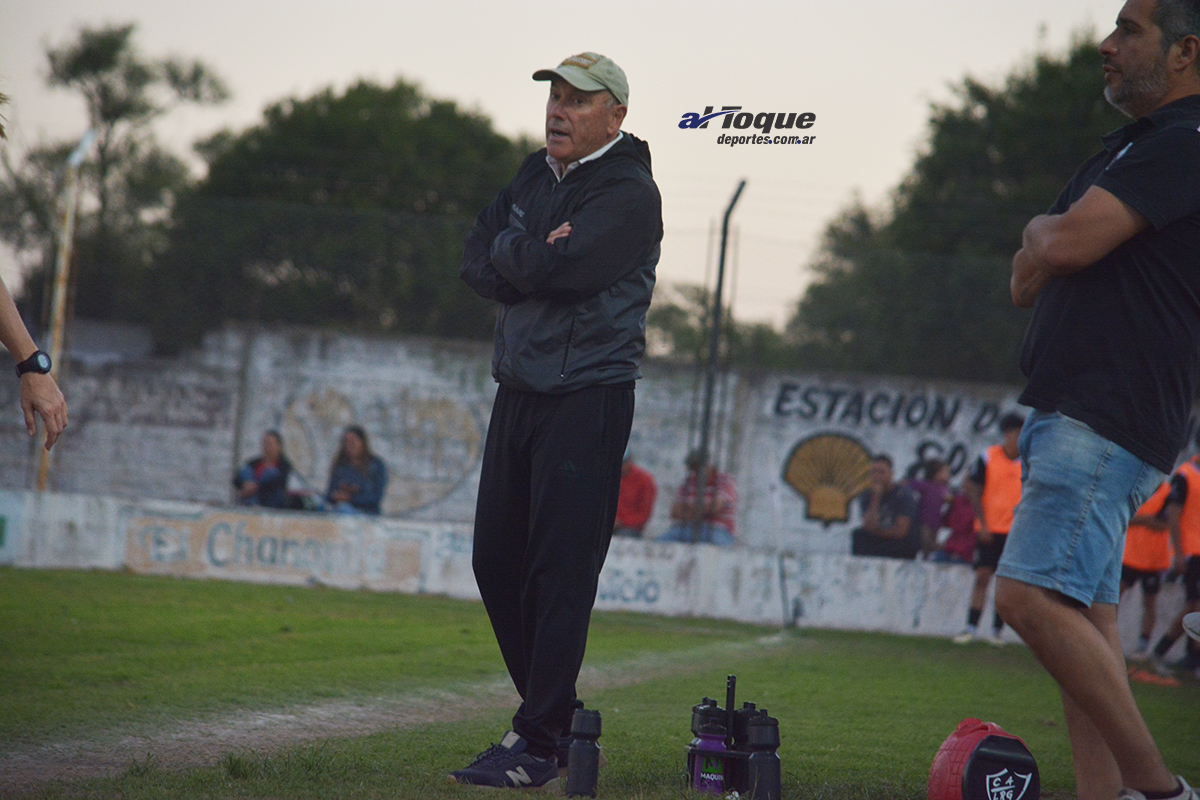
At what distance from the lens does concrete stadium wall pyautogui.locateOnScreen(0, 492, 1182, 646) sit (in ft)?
39.1

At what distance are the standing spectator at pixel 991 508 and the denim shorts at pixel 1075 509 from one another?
27.5 ft

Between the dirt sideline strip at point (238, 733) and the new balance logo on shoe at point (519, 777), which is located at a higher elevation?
the new balance logo on shoe at point (519, 777)

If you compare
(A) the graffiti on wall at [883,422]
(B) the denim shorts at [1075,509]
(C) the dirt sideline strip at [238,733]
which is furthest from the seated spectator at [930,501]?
(B) the denim shorts at [1075,509]

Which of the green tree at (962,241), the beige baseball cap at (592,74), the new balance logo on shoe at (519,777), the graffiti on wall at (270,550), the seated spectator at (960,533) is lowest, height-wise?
the graffiti on wall at (270,550)

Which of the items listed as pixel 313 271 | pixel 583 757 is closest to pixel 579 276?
pixel 583 757

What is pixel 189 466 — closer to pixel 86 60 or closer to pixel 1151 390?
pixel 1151 390

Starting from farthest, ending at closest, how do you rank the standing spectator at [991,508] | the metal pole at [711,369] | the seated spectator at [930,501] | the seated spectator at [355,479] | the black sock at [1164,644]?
the seated spectator at [355,479] < the seated spectator at [930,501] < the metal pole at [711,369] < the standing spectator at [991,508] < the black sock at [1164,644]

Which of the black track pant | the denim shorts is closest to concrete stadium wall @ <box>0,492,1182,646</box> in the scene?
the black track pant

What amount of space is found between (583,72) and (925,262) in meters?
16.1

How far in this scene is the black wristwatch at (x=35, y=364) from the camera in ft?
10.7

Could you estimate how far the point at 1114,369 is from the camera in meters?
3.14

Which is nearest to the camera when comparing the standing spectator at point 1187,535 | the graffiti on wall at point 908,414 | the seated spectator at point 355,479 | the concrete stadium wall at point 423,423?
the standing spectator at point 1187,535

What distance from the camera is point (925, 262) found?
18.9 m

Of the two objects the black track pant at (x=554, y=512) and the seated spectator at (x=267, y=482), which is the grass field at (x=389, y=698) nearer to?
the black track pant at (x=554, y=512)
